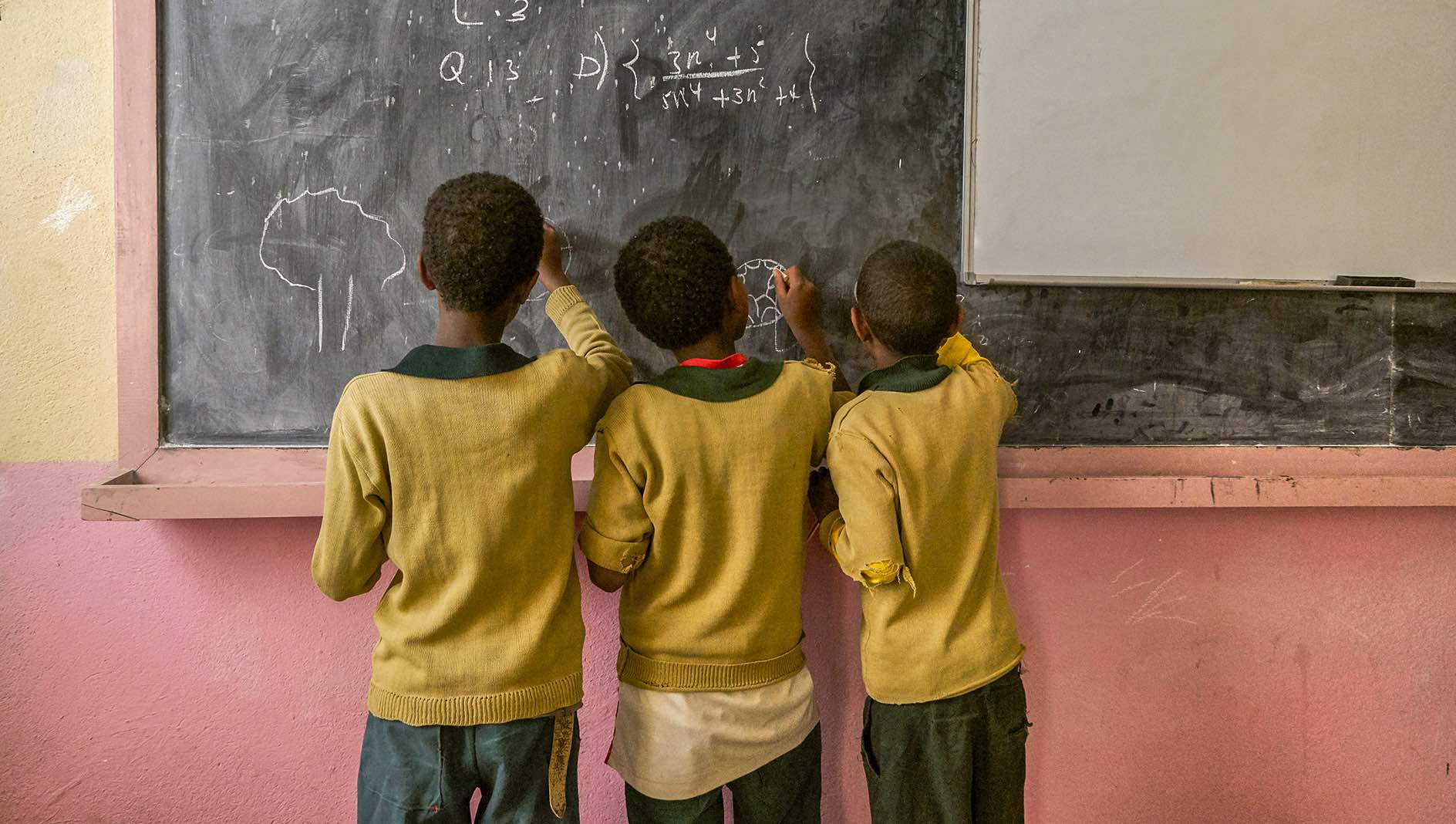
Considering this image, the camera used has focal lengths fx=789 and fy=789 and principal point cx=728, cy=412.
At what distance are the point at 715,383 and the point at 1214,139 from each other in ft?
4.18

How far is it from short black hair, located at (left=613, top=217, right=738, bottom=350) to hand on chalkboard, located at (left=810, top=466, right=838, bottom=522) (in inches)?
14.4

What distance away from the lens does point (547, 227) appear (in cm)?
156

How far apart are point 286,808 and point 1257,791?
84.8 inches

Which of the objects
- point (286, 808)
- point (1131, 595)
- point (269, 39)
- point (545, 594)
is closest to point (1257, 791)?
point (1131, 595)

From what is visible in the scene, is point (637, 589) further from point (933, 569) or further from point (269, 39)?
point (269, 39)

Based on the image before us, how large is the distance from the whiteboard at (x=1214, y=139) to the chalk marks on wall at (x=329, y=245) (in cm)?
120

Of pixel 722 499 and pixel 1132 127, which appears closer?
pixel 722 499

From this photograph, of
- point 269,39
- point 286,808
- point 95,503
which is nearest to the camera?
point 95,503

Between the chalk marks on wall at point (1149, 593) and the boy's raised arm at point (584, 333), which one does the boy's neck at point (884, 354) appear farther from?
the chalk marks on wall at point (1149, 593)

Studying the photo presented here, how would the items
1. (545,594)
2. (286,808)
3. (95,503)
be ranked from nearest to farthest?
(545,594), (95,503), (286,808)

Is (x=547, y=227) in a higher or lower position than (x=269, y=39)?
lower

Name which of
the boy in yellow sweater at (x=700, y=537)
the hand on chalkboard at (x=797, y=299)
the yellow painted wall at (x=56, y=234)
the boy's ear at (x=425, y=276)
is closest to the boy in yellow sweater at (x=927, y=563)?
the boy in yellow sweater at (x=700, y=537)

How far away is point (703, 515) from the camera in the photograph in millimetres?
1235

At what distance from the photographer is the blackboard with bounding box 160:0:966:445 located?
1557mm
